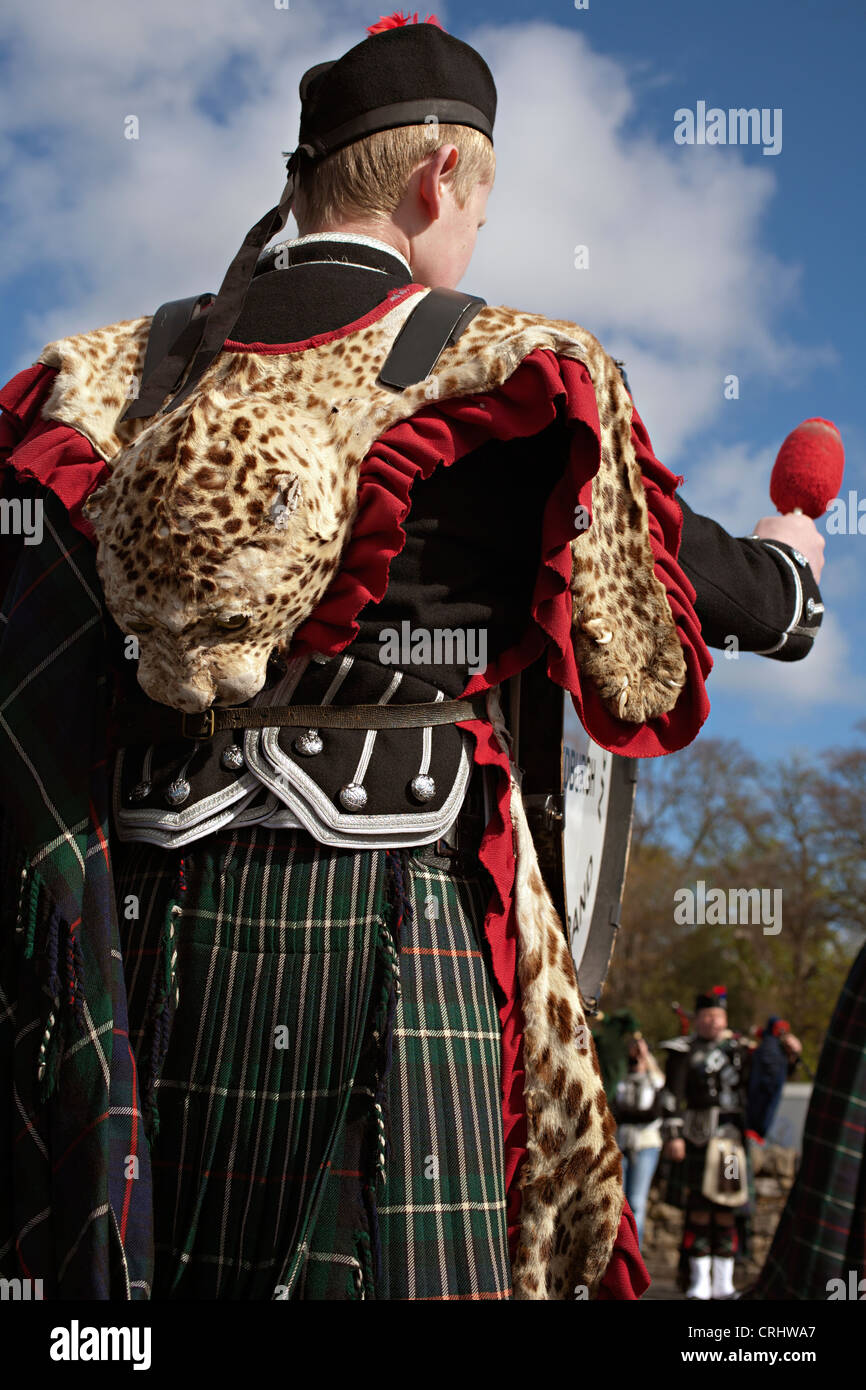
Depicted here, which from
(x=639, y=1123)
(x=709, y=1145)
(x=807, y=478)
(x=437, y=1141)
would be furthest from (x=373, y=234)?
(x=639, y=1123)

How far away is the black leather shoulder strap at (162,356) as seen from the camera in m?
1.97

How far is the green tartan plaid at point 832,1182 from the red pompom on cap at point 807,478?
Result: 1.29 metres

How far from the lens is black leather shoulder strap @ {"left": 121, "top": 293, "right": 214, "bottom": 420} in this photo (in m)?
1.97

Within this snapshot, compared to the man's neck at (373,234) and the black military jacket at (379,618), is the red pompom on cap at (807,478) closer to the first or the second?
the black military jacket at (379,618)

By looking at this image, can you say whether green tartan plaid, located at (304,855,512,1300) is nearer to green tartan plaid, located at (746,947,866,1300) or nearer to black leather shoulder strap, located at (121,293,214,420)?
black leather shoulder strap, located at (121,293,214,420)

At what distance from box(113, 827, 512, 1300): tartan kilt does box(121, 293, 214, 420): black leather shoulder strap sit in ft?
2.19

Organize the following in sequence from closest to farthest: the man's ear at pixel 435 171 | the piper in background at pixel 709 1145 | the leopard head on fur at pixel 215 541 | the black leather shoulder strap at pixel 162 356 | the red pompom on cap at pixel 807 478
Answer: the leopard head on fur at pixel 215 541 → the black leather shoulder strap at pixel 162 356 → the man's ear at pixel 435 171 → the red pompom on cap at pixel 807 478 → the piper in background at pixel 709 1145

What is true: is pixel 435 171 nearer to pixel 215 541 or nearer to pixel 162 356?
pixel 162 356

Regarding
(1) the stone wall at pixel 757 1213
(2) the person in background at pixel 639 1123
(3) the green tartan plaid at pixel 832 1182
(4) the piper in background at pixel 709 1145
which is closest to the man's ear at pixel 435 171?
(3) the green tartan plaid at pixel 832 1182

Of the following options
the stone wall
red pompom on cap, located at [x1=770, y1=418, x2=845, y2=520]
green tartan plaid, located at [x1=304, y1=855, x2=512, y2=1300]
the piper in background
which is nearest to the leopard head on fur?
green tartan plaid, located at [x1=304, y1=855, x2=512, y2=1300]

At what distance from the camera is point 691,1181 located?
371 inches

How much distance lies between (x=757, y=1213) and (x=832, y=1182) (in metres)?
10.2

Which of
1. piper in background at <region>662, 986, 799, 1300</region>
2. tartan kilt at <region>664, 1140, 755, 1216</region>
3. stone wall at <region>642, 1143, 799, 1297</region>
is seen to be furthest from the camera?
stone wall at <region>642, 1143, 799, 1297</region>
